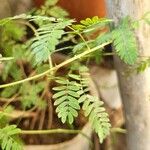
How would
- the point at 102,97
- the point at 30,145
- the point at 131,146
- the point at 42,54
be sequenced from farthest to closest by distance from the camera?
the point at 102,97 → the point at 30,145 → the point at 131,146 → the point at 42,54

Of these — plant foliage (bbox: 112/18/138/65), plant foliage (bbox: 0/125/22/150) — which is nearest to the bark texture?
plant foliage (bbox: 112/18/138/65)

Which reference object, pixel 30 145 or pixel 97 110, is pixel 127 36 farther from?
pixel 30 145

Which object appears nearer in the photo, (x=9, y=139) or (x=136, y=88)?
(x=9, y=139)

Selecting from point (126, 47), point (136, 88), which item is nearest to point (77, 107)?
point (126, 47)

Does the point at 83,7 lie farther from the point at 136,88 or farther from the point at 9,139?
the point at 9,139

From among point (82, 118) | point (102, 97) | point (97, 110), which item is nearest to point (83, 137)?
point (82, 118)

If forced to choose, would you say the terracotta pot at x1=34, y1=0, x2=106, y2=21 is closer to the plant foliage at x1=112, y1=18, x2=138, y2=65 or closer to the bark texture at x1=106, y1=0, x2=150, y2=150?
the bark texture at x1=106, y1=0, x2=150, y2=150
